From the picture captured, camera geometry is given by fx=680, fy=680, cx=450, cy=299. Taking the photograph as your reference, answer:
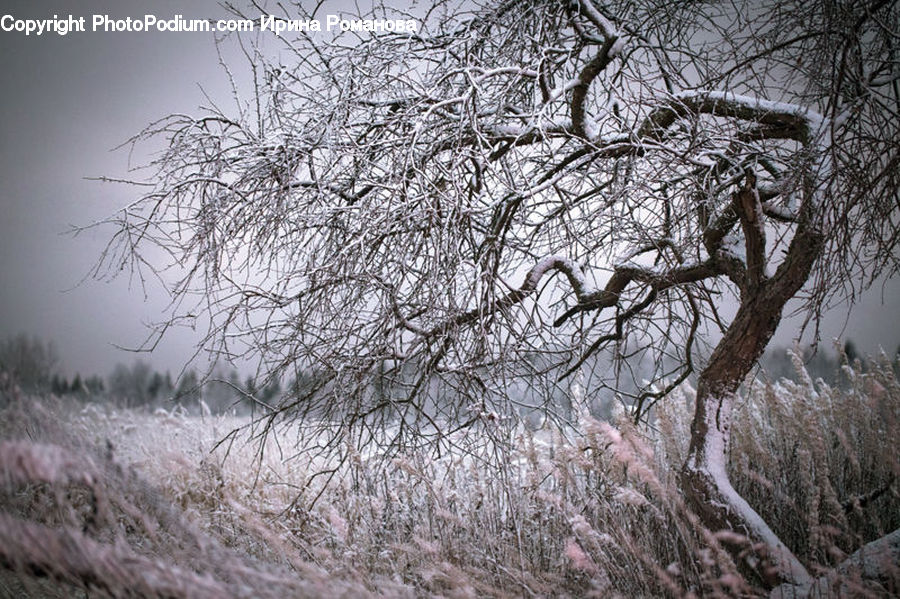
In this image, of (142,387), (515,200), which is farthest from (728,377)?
(142,387)

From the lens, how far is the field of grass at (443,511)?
4.99 ft

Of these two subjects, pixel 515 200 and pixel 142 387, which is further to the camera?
pixel 142 387

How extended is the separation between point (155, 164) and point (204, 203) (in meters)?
0.42

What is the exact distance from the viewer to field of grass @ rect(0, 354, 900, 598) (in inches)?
59.9

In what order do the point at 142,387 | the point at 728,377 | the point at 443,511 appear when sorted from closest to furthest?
the point at 443,511 → the point at 728,377 → the point at 142,387

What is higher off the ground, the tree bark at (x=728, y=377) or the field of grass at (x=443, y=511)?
the tree bark at (x=728, y=377)

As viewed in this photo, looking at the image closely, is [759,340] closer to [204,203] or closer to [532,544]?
[532,544]

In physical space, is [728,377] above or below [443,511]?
above

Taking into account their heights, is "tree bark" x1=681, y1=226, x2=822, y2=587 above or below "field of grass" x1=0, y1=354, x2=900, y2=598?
above

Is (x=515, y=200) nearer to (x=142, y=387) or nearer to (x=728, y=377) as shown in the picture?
(x=728, y=377)

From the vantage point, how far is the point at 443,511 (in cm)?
255

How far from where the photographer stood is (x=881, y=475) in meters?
3.76

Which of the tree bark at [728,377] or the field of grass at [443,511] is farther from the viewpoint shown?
the tree bark at [728,377]

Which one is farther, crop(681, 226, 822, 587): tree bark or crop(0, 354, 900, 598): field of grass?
crop(681, 226, 822, 587): tree bark
